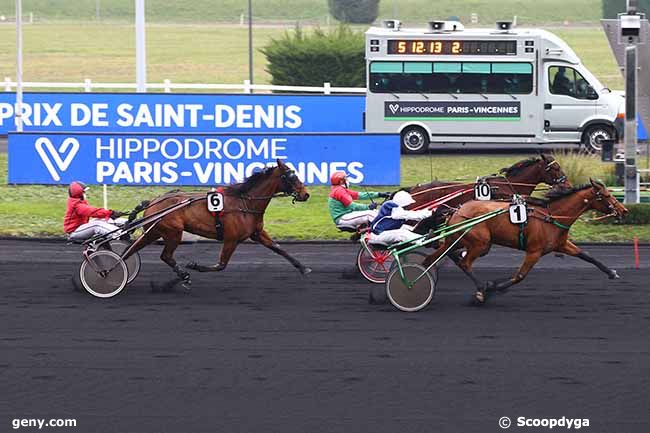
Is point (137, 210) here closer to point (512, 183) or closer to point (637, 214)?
point (512, 183)

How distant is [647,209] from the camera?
19312 mm

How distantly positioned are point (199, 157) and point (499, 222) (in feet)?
30.0

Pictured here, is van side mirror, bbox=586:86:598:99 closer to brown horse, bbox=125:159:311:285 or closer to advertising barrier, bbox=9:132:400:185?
advertising barrier, bbox=9:132:400:185

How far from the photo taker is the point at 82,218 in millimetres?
14289

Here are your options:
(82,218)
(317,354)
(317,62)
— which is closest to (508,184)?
(317,354)

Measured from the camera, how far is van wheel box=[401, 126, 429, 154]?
28.2 metres

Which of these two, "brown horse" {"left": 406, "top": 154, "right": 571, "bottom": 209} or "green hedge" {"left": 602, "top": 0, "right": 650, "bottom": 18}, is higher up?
"green hedge" {"left": 602, "top": 0, "right": 650, "bottom": 18}

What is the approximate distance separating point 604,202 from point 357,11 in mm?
57961

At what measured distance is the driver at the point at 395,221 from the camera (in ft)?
43.3

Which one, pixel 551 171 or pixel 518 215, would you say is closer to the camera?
pixel 518 215

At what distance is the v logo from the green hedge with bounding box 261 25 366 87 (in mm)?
19398

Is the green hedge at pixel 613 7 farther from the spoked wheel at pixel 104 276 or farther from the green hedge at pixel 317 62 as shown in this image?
the spoked wheel at pixel 104 276

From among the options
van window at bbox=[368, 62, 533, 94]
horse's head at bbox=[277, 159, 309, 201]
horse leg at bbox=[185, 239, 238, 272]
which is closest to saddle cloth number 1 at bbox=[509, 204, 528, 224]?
horse's head at bbox=[277, 159, 309, 201]

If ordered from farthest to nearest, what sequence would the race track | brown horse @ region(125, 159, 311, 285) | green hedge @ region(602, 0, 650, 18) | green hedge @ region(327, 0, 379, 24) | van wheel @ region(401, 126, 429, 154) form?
Result: 1. green hedge @ region(327, 0, 379, 24)
2. green hedge @ region(602, 0, 650, 18)
3. van wheel @ region(401, 126, 429, 154)
4. brown horse @ region(125, 159, 311, 285)
5. the race track
